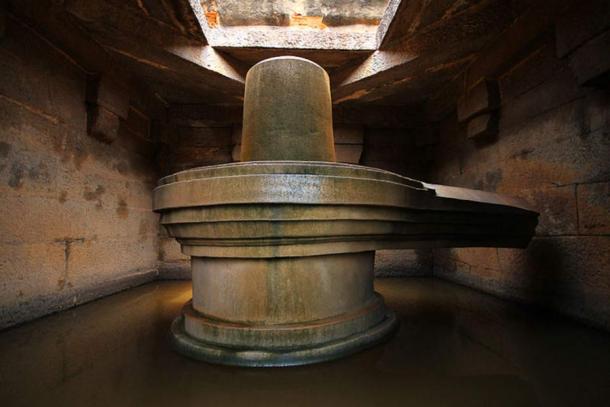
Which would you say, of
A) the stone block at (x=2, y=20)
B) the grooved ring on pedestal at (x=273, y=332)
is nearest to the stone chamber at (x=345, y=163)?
the stone block at (x=2, y=20)

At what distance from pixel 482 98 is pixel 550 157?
3.13ft

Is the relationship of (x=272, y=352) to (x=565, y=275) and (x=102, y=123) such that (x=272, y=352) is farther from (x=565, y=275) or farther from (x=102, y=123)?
(x=102, y=123)

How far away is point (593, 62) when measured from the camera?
6.73 ft

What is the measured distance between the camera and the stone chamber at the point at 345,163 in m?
1.56

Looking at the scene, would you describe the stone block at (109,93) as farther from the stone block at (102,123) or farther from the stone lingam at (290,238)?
the stone lingam at (290,238)

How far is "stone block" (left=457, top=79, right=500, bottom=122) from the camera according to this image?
317 centimetres

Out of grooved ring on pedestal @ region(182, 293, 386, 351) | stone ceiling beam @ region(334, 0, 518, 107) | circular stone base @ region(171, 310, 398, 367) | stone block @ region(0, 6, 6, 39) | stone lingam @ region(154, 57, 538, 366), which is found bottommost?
circular stone base @ region(171, 310, 398, 367)

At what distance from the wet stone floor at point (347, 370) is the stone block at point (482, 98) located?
77.1 inches

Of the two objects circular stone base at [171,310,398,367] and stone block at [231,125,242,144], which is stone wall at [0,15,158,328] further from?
circular stone base at [171,310,398,367]

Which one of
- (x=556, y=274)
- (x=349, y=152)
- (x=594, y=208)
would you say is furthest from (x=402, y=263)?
(x=594, y=208)

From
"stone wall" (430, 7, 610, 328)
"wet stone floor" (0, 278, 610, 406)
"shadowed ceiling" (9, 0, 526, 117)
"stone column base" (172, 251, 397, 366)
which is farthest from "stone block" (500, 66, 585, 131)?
"stone column base" (172, 251, 397, 366)

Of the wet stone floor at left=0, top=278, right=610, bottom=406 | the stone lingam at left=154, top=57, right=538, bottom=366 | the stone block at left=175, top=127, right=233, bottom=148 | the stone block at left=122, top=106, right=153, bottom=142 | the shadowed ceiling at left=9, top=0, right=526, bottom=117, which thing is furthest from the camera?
the stone block at left=175, top=127, right=233, bottom=148

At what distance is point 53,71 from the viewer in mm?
2707

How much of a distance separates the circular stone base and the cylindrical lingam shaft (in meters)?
1.17
